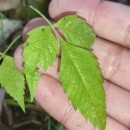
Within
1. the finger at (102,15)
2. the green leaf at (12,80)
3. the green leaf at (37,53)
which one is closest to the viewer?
the green leaf at (37,53)

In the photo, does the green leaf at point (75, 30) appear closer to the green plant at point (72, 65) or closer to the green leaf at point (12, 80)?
the green plant at point (72, 65)

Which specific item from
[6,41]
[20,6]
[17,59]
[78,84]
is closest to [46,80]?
[17,59]

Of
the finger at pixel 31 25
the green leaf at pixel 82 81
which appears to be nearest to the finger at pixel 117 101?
the green leaf at pixel 82 81

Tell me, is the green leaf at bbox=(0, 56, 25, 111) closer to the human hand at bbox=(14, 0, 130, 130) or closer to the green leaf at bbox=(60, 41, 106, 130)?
the human hand at bbox=(14, 0, 130, 130)

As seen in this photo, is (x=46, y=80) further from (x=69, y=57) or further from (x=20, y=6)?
(x=20, y=6)

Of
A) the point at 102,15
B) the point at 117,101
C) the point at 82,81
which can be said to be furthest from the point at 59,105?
the point at 102,15

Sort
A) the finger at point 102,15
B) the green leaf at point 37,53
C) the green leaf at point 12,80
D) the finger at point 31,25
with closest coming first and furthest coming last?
the green leaf at point 37,53
the green leaf at point 12,80
the finger at point 102,15
the finger at point 31,25

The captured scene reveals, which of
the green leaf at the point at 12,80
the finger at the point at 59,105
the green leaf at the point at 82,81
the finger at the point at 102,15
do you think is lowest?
the finger at the point at 59,105
